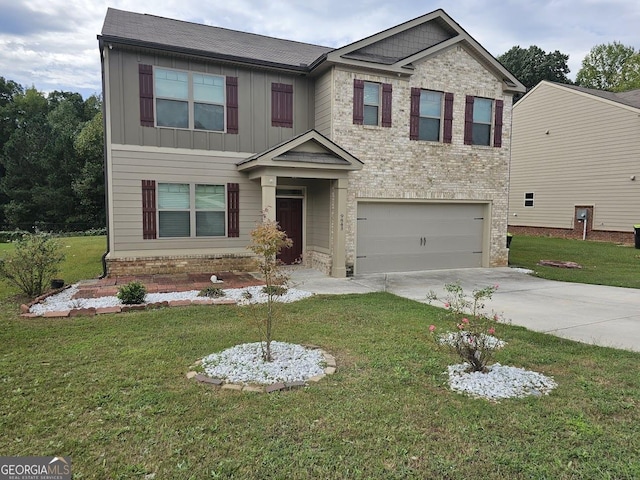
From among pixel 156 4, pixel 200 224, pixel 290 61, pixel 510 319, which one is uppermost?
pixel 156 4

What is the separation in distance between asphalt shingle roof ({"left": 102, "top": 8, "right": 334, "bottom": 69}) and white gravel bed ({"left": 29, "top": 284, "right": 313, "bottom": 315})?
19.3 ft

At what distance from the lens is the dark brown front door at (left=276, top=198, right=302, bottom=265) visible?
40.0 feet

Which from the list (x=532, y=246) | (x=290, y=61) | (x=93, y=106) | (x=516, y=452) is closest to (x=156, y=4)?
(x=290, y=61)

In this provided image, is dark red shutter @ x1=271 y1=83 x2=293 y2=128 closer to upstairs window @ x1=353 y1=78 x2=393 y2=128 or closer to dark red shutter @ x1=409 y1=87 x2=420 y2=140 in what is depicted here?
upstairs window @ x1=353 y1=78 x2=393 y2=128

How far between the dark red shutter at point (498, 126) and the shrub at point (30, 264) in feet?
40.9

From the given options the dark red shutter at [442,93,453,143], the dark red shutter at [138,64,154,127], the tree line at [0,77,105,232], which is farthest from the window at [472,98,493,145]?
the tree line at [0,77,105,232]

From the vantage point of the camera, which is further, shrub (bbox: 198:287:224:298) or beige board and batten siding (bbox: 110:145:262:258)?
beige board and batten siding (bbox: 110:145:262:258)

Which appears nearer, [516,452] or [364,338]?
[516,452]

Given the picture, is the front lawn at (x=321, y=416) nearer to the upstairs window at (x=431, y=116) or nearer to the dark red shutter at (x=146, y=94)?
the dark red shutter at (x=146, y=94)

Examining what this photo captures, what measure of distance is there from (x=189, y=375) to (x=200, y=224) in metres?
7.08

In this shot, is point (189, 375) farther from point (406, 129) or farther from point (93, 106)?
point (93, 106)

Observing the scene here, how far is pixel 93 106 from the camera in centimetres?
3997

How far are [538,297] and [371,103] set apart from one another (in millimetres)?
6542

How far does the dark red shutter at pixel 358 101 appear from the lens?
11.2 metres
